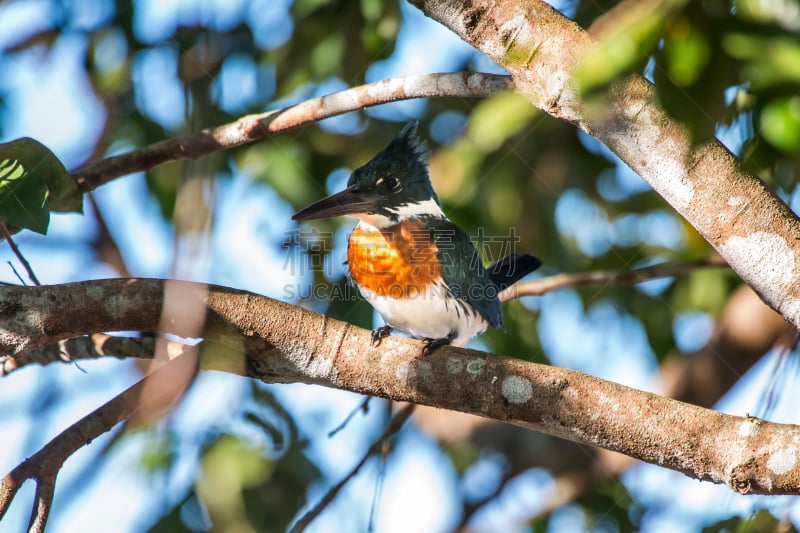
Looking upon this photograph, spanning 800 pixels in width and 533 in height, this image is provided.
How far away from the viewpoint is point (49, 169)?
108 inches

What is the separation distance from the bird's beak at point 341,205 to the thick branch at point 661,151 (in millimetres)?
1483

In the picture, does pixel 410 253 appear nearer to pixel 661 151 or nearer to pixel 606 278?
pixel 606 278

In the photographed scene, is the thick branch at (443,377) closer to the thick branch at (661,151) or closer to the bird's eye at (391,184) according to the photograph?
the thick branch at (661,151)

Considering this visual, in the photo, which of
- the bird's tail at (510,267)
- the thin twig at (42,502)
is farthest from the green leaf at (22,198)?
the bird's tail at (510,267)

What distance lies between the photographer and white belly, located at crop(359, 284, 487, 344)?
3.67 m

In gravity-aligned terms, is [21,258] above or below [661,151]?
below

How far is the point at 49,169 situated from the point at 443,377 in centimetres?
148

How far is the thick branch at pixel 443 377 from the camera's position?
7.53 feet

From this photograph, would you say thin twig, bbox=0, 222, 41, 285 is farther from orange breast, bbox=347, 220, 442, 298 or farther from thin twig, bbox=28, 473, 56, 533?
orange breast, bbox=347, 220, 442, 298

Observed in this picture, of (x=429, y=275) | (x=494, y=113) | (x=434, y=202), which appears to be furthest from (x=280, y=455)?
(x=494, y=113)

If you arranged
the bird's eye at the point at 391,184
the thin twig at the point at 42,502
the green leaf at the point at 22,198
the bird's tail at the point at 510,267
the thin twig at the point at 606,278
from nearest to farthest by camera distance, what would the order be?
1. the thin twig at the point at 42,502
2. the green leaf at the point at 22,198
3. the thin twig at the point at 606,278
4. the bird's eye at the point at 391,184
5. the bird's tail at the point at 510,267

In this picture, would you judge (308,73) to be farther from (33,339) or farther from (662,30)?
(662,30)

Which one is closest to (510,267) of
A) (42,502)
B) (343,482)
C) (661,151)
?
(343,482)

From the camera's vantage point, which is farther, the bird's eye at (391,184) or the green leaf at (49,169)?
the bird's eye at (391,184)
